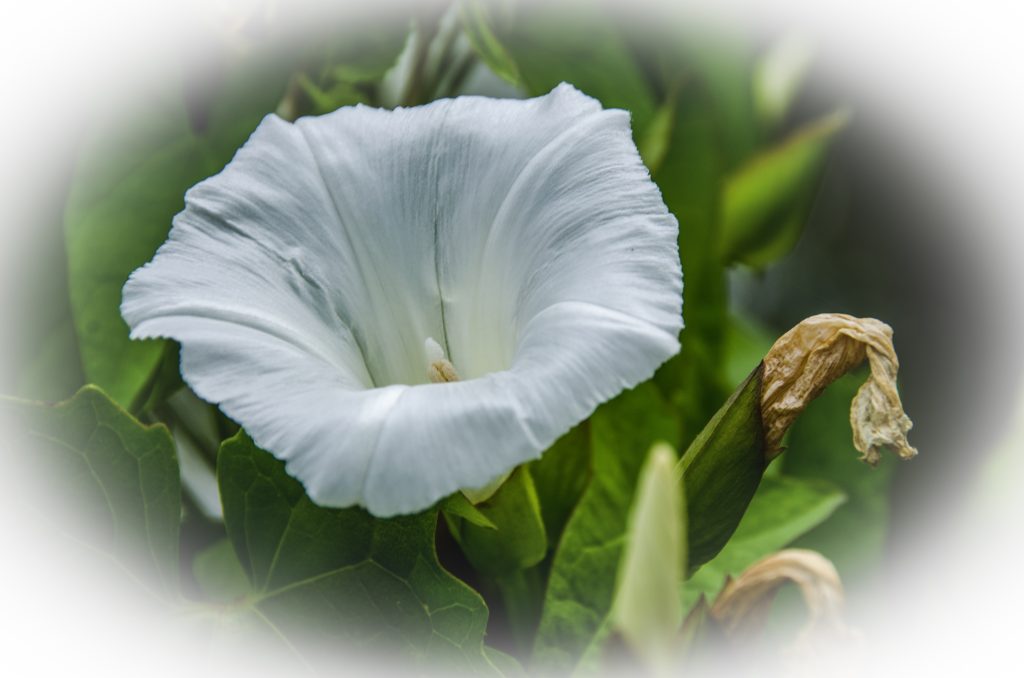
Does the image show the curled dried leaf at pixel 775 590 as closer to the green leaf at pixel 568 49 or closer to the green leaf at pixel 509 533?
the green leaf at pixel 509 533

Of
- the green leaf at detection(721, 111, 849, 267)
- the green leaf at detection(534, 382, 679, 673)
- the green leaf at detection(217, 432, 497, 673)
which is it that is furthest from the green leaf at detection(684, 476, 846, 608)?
the green leaf at detection(721, 111, 849, 267)

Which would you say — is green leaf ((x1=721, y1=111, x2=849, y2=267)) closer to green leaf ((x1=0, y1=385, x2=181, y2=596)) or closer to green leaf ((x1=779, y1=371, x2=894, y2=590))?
green leaf ((x1=779, y1=371, x2=894, y2=590))

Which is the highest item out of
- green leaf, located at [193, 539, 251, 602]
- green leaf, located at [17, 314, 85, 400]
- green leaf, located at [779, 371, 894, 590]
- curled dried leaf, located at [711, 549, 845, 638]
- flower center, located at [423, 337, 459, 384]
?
flower center, located at [423, 337, 459, 384]

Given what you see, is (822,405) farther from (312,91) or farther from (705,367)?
(312,91)

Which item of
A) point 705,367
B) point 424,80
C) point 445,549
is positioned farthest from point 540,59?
point 445,549

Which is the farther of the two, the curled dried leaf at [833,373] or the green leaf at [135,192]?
the green leaf at [135,192]

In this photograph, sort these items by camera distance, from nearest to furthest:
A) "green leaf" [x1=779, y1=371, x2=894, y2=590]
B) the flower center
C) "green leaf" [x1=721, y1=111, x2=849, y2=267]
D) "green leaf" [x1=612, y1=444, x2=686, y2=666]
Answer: "green leaf" [x1=612, y1=444, x2=686, y2=666] → the flower center → "green leaf" [x1=779, y1=371, x2=894, y2=590] → "green leaf" [x1=721, y1=111, x2=849, y2=267]

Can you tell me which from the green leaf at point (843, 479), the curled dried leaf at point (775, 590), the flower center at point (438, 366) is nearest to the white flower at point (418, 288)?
the flower center at point (438, 366)
